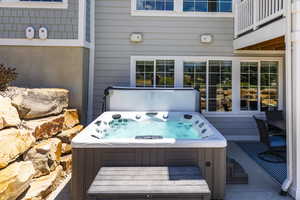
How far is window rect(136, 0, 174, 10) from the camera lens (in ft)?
19.6

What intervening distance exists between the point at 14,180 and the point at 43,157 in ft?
2.86

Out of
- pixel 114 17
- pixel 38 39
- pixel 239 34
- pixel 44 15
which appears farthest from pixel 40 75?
pixel 239 34

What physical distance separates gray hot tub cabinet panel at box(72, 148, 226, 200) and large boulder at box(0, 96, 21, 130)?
42.0 inches

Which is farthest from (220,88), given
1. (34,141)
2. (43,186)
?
(43,186)

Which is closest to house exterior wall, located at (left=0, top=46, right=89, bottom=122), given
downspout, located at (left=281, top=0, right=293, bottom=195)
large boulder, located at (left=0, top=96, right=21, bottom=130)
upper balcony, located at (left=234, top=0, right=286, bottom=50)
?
large boulder, located at (left=0, top=96, right=21, bottom=130)

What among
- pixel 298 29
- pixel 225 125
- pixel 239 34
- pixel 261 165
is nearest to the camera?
pixel 298 29

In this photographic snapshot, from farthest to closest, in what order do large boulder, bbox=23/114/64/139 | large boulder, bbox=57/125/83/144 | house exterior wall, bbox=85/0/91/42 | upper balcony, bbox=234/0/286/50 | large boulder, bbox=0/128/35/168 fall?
house exterior wall, bbox=85/0/91/42, large boulder, bbox=57/125/83/144, upper balcony, bbox=234/0/286/50, large boulder, bbox=23/114/64/139, large boulder, bbox=0/128/35/168

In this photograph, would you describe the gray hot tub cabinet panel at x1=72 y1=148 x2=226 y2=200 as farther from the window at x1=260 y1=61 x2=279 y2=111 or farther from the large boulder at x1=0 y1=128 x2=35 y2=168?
the window at x1=260 y1=61 x2=279 y2=111

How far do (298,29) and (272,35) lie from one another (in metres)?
0.90

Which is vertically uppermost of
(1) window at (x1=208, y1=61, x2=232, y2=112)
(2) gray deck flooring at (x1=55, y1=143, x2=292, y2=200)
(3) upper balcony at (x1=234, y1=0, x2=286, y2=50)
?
Answer: (3) upper balcony at (x1=234, y1=0, x2=286, y2=50)

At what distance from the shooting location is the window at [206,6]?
6008mm

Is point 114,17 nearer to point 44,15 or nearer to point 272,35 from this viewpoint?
point 44,15

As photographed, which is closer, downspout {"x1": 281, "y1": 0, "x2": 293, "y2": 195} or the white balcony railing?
downspout {"x1": 281, "y1": 0, "x2": 293, "y2": 195}

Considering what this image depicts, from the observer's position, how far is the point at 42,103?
4027 mm
